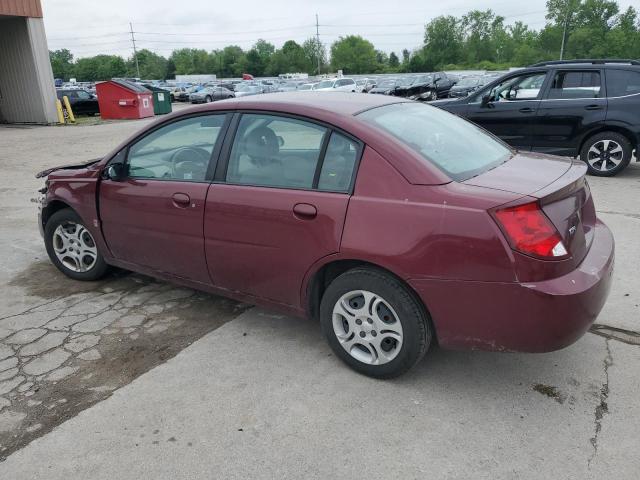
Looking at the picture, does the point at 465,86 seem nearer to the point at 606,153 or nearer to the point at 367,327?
the point at 606,153

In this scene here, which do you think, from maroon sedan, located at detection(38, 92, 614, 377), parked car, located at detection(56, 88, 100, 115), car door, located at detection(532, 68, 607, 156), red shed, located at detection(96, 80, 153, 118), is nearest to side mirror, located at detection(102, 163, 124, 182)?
maroon sedan, located at detection(38, 92, 614, 377)

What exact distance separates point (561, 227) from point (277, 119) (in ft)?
5.78

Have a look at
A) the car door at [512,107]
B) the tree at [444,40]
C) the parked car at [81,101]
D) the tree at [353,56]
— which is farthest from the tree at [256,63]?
the car door at [512,107]

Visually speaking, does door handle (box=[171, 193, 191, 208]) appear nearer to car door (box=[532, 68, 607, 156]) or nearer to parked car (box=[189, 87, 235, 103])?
car door (box=[532, 68, 607, 156])

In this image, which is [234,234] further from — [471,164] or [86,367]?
[471,164]

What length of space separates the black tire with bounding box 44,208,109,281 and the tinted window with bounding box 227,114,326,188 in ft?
5.72

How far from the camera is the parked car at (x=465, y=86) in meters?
26.7

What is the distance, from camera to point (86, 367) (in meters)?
3.21

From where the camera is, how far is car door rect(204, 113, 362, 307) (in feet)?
9.50

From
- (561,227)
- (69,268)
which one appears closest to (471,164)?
(561,227)

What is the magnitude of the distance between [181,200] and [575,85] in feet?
23.5

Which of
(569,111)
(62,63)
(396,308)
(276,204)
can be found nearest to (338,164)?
(276,204)

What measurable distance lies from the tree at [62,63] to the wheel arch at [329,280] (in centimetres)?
11993

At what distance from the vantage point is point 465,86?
28.7m
